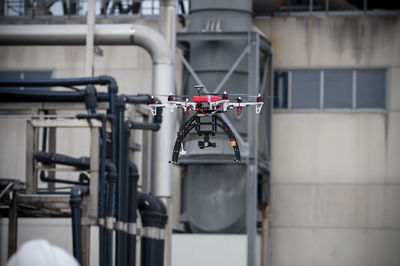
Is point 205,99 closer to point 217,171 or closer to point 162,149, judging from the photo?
point 162,149

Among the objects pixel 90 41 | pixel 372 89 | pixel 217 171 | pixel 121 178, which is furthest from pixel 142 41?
pixel 372 89

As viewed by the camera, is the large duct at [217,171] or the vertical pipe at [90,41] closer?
the vertical pipe at [90,41]

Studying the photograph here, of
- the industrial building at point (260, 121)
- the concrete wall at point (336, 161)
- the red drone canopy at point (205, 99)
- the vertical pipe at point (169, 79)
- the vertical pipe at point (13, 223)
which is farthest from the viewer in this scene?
the concrete wall at point (336, 161)

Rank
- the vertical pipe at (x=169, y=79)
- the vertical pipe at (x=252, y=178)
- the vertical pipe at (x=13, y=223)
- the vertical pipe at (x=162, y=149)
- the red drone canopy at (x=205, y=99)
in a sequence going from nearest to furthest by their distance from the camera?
1. the red drone canopy at (x=205, y=99)
2. the vertical pipe at (x=13, y=223)
3. the vertical pipe at (x=162, y=149)
4. the vertical pipe at (x=169, y=79)
5. the vertical pipe at (x=252, y=178)

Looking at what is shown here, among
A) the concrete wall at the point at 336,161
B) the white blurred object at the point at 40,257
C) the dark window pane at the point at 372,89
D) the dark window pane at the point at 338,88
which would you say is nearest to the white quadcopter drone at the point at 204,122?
the white blurred object at the point at 40,257

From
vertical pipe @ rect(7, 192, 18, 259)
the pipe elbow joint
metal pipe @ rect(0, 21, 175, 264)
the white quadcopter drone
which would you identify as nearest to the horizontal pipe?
metal pipe @ rect(0, 21, 175, 264)

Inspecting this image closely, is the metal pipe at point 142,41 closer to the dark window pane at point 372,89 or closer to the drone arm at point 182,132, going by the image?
the dark window pane at point 372,89

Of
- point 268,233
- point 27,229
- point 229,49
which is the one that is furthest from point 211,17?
point 27,229

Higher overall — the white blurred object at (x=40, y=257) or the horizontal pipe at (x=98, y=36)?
the horizontal pipe at (x=98, y=36)
